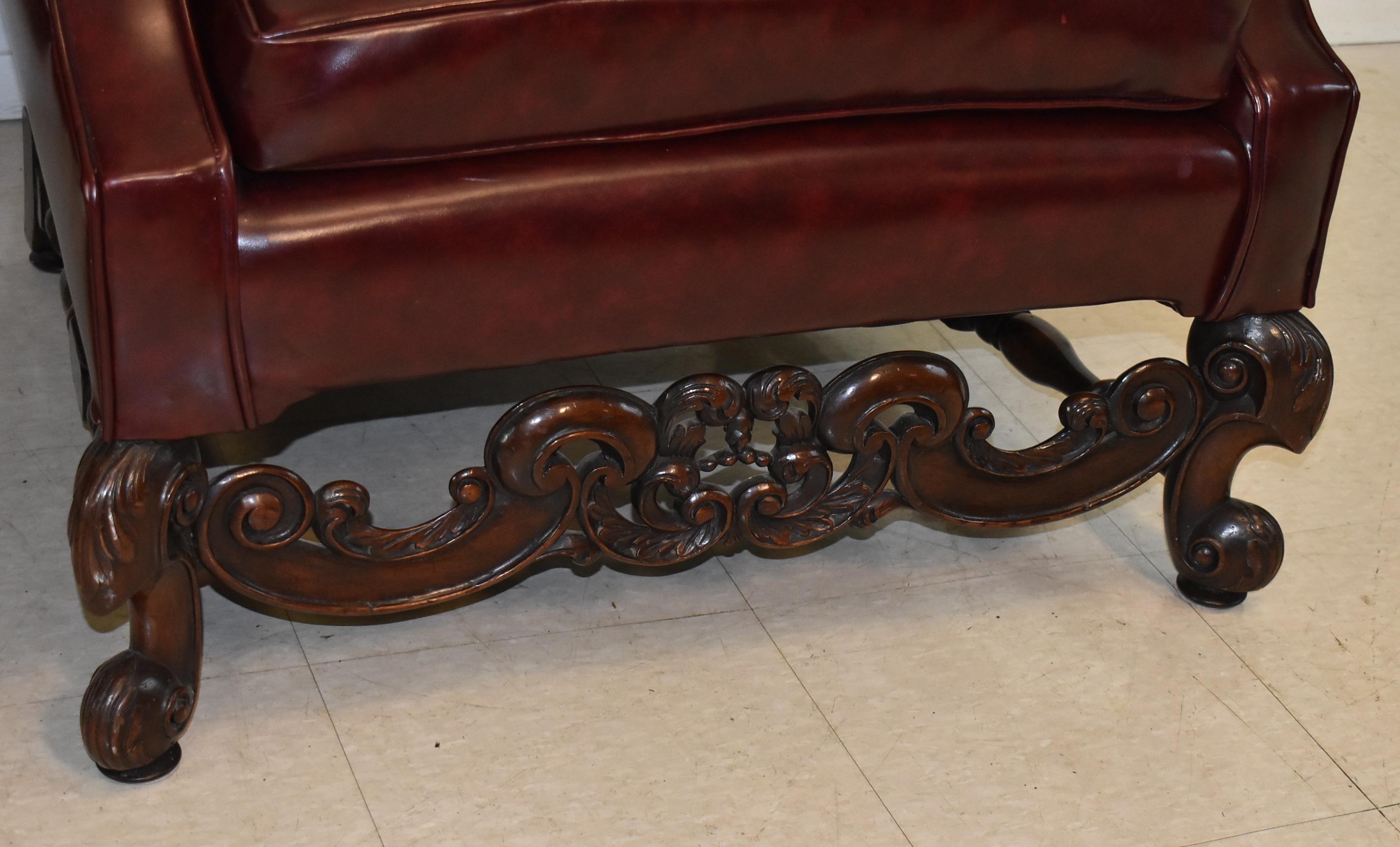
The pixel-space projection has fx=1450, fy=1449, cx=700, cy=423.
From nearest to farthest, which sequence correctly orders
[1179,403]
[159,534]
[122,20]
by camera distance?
[122,20] → [159,534] → [1179,403]

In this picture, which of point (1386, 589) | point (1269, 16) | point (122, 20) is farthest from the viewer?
point (1386, 589)

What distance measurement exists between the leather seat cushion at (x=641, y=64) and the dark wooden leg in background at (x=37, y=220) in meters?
0.93

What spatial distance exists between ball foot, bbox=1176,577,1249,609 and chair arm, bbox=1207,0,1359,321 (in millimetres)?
320

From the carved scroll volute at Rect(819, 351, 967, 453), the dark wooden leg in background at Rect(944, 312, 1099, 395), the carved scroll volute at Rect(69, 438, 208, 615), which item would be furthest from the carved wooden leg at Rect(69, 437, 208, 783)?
the dark wooden leg in background at Rect(944, 312, 1099, 395)

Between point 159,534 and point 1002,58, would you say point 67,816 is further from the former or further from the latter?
point 1002,58

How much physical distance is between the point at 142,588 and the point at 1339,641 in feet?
3.56

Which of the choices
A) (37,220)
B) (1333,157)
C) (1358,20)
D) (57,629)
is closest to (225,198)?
(57,629)

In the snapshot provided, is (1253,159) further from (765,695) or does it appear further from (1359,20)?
(1359,20)

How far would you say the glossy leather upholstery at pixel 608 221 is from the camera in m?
0.98

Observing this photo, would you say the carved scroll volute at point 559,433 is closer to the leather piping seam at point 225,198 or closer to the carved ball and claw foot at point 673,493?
the carved ball and claw foot at point 673,493

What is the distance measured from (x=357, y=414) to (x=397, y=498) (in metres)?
0.19

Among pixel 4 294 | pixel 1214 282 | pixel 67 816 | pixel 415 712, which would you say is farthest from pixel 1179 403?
pixel 4 294

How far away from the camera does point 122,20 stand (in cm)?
98

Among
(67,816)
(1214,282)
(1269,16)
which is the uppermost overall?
(1269,16)
